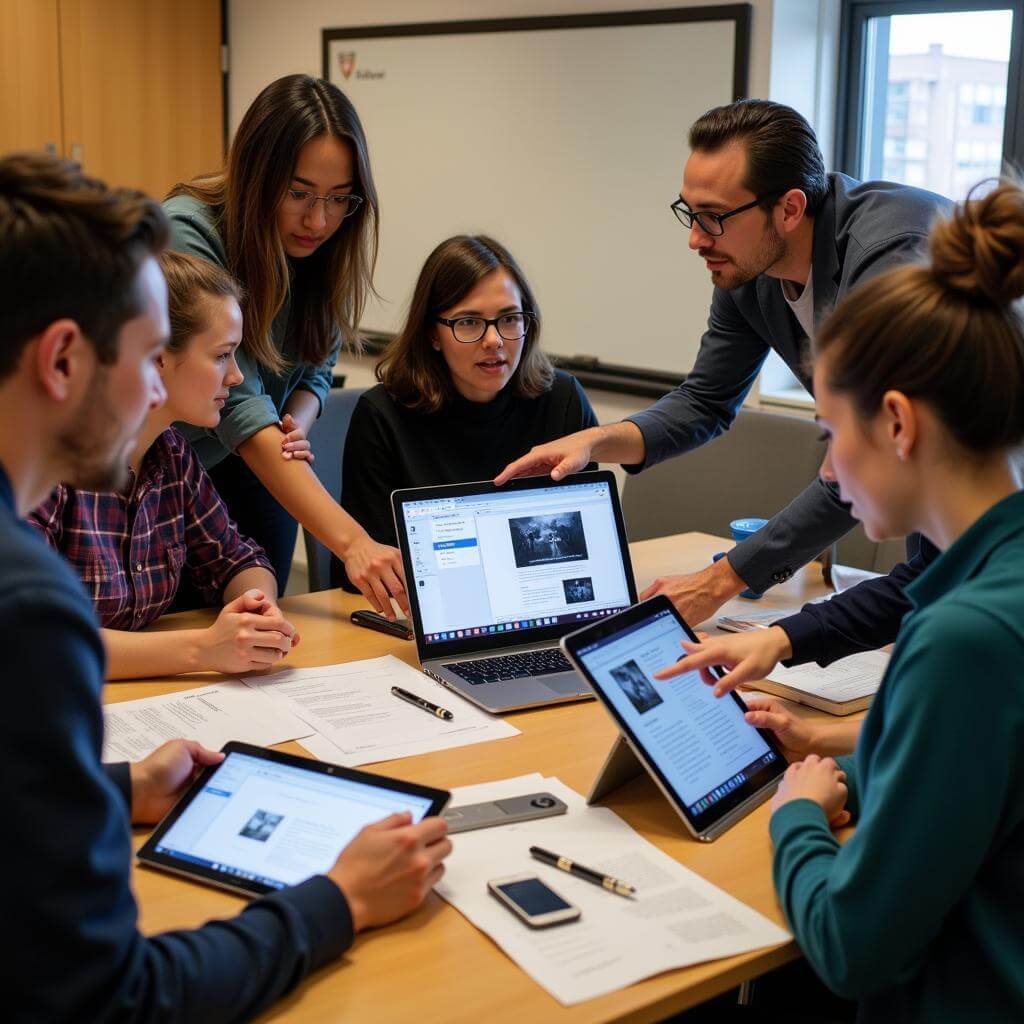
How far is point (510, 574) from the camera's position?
188 cm

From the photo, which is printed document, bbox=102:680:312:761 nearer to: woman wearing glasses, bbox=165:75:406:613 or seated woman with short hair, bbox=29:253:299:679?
seated woman with short hair, bbox=29:253:299:679

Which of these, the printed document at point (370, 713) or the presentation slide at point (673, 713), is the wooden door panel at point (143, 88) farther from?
the presentation slide at point (673, 713)

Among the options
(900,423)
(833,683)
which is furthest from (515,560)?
(900,423)

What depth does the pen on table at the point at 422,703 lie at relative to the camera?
1621 millimetres

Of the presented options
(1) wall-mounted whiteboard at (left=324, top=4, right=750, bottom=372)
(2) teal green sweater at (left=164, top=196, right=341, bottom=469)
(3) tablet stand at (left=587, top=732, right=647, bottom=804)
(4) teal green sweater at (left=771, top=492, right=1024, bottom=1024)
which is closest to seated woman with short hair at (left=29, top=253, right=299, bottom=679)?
(2) teal green sweater at (left=164, top=196, right=341, bottom=469)

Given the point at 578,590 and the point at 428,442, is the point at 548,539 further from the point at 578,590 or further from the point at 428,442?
the point at 428,442

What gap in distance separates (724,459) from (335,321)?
3.49 ft

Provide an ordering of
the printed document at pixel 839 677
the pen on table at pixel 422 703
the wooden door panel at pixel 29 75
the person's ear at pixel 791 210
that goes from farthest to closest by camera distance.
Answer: the wooden door panel at pixel 29 75, the person's ear at pixel 791 210, the printed document at pixel 839 677, the pen on table at pixel 422 703

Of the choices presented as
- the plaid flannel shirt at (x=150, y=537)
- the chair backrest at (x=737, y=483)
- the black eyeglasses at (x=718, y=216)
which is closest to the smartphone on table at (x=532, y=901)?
the plaid flannel shirt at (x=150, y=537)

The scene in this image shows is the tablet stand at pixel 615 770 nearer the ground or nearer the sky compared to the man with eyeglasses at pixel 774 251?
nearer the ground

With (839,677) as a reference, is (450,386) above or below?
above

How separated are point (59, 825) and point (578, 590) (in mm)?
1172

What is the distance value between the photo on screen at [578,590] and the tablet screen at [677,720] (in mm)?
432

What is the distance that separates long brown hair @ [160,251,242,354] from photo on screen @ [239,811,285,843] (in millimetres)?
886
